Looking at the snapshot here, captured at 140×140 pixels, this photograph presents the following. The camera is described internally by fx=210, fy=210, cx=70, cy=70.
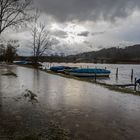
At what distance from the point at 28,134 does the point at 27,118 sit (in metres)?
1.89

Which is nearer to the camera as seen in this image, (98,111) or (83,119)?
(83,119)

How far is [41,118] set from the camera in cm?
784

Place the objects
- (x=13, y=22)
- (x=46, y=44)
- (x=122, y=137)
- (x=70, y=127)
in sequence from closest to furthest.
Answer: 1. (x=122, y=137)
2. (x=70, y=127)
3. (x=13, y=22)
4. (x=46, y=44)

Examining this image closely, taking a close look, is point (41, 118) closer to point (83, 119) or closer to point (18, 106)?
point (83, 119)

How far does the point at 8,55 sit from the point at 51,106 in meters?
87.9

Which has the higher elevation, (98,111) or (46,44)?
(46,44)

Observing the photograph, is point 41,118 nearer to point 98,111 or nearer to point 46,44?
point 98,111

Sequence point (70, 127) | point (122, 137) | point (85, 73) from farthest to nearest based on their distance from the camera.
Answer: point (85, 73) < point (70, 127) < point (122, 137)

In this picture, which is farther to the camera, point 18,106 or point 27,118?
point 18,106

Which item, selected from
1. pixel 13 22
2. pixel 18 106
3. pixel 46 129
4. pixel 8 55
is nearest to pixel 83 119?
pixel 46 129

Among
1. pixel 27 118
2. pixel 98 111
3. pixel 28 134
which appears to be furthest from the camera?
pixel 98 111

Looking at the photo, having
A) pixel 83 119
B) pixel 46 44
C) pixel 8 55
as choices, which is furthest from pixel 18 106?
pixel 8 55

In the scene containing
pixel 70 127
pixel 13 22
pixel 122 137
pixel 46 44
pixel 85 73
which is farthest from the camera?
pixel 46 44

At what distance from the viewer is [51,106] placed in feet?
33.0
